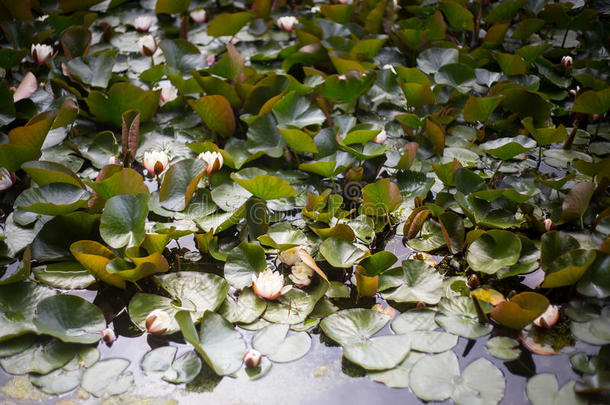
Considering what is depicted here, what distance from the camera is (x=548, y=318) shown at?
47.3 inches

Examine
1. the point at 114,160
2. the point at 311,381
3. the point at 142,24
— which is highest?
the point at 142,24

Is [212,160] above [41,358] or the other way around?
above

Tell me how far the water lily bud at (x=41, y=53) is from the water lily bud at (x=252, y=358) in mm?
1759

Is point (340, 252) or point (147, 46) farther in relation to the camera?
point (147, 46)

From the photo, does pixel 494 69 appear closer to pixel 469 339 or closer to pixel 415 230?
pixel 415 230

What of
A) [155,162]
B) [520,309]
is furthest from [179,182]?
[520,309]

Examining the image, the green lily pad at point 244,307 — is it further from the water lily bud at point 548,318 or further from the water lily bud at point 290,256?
the water lily bud at point 548,318

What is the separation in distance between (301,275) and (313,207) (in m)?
0.27

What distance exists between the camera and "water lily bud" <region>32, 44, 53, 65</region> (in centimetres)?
217

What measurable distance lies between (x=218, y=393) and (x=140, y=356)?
0.74 ft

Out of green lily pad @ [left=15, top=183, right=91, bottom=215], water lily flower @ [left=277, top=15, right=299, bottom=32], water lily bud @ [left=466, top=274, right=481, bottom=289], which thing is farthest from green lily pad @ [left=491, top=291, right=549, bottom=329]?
water lily flower @ [left=277, top=15, right=299, bottom=32]

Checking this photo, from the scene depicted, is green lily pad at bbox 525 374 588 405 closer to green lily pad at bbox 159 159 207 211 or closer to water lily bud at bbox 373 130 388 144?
water lily bud at bbox 373 130 388 144

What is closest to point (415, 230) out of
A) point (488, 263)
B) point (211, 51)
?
point (488, 263)

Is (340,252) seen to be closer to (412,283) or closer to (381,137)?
(412,283)
